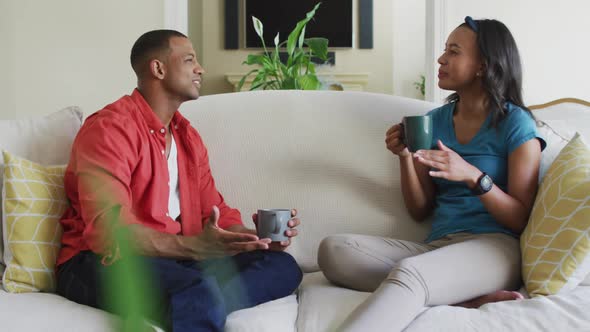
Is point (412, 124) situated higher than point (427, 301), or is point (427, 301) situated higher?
point (412, 124)

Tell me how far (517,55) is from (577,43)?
84.7 inches

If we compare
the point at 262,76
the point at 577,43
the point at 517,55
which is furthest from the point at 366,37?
the point at 517,55

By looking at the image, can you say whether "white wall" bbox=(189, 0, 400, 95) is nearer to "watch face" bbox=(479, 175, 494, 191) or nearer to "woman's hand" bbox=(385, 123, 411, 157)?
"woman's hand" bbox=(385, 123, 411, 157)

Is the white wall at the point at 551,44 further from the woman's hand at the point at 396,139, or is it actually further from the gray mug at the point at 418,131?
the gray mug at the point at 418,131

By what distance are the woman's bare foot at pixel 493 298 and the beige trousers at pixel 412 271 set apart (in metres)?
0.01

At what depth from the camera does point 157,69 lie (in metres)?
1.74

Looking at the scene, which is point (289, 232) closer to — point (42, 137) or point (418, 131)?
point (418, 131)

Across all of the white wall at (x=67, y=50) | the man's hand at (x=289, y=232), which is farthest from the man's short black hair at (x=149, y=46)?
the white wall at (x=67, y=50)

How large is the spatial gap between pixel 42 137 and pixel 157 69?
0.38 metres

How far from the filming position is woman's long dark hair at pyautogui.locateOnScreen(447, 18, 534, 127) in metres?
1.73

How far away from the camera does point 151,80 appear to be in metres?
1.74

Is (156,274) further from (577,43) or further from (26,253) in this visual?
(577,43)

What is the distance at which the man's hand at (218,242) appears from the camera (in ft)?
4.52

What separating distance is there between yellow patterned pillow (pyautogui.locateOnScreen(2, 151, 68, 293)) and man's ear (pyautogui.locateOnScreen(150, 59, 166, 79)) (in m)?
0.40
